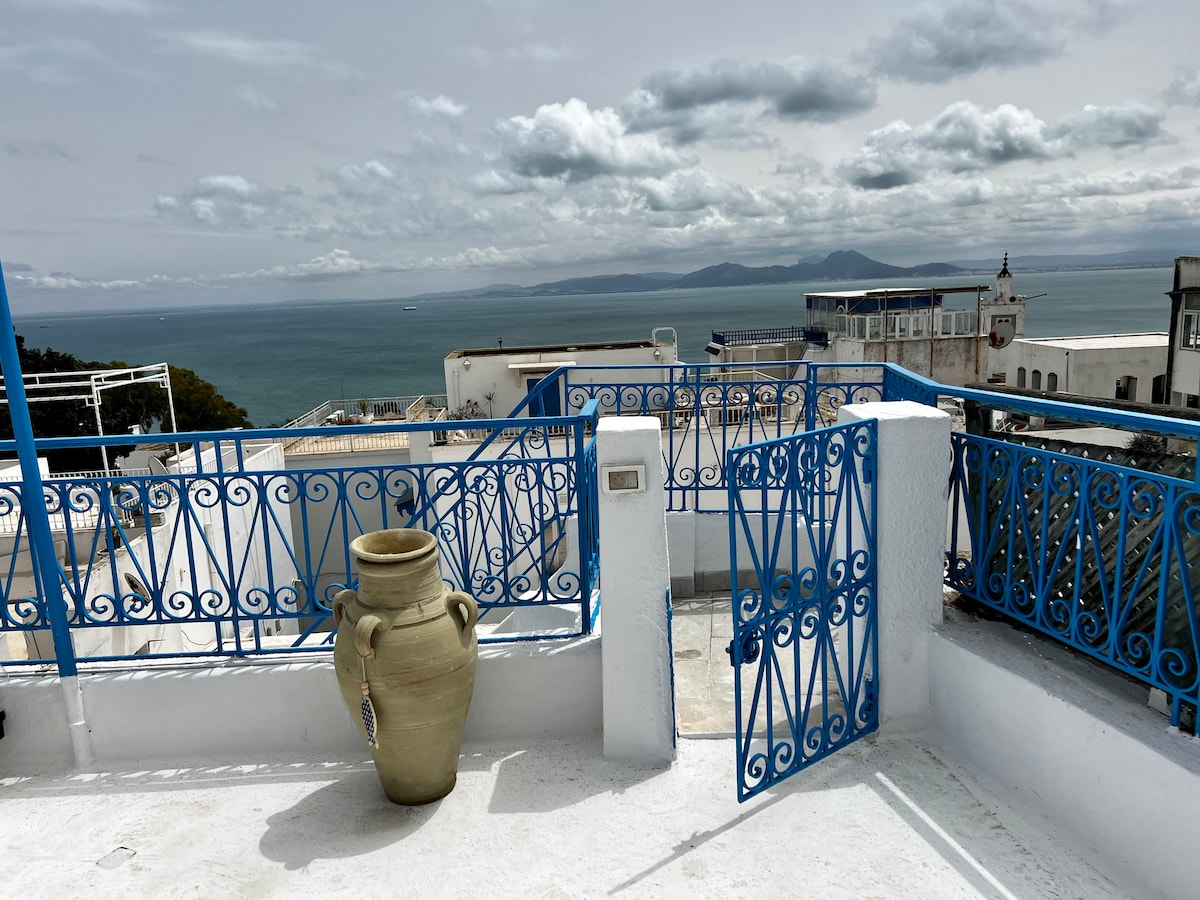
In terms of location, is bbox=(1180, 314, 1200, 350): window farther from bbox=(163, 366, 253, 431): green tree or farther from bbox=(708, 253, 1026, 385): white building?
bbox=(163, 366, 253, 431): green tree

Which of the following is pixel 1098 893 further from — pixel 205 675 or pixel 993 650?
pixel 205 675

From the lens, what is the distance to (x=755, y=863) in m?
3.04

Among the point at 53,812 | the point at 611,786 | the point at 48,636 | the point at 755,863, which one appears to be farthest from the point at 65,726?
the point at 48,636

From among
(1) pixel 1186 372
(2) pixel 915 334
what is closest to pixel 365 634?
(1) pixel 1186 372

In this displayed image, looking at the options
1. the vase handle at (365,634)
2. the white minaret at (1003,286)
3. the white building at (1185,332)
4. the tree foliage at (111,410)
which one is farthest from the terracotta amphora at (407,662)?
the white minaret at (1003,286)

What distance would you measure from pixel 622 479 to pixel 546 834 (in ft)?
4.88

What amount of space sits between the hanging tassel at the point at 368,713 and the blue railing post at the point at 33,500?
Answer: 159cm

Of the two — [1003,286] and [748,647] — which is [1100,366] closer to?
[1003,286]

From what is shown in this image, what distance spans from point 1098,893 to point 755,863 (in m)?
1.17

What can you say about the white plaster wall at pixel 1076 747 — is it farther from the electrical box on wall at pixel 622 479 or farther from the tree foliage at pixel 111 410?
the tree foliage at pixel 111 410

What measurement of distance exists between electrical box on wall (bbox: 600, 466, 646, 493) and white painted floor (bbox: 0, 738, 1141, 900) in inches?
51.5

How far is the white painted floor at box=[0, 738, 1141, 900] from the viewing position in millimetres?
2957

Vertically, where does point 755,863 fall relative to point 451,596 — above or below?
below

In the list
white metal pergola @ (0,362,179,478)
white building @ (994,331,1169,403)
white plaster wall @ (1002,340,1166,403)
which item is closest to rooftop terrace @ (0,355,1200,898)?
white metal pergola @ (0,362,179,478)
